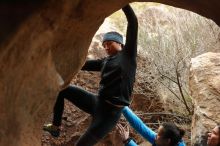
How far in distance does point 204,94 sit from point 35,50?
379cm

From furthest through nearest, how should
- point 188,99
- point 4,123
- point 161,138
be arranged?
point 188,99, point 161,138, point 4,123

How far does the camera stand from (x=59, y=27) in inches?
126

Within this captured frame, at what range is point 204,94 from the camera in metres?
6.37

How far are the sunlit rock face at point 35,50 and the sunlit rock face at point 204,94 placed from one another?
Result: 3028 millimetres

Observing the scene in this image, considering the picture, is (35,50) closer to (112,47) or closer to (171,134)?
(112,47)

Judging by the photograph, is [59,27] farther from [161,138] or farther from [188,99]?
[188,99]

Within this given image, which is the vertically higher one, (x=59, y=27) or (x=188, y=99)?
(x=59, y=27)

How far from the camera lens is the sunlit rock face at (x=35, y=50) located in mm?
2812

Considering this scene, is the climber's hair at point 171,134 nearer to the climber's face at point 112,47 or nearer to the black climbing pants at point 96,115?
the black climbing pants at point 96,115

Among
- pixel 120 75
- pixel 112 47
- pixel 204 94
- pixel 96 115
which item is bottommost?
pixel 204 94

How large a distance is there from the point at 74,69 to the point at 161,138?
1.00 m

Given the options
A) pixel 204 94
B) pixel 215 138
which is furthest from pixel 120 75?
pixel 204 94

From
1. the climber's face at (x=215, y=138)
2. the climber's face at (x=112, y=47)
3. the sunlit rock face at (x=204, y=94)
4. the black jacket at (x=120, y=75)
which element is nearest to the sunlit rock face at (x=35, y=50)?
the black jacket at (x=120, y=75)

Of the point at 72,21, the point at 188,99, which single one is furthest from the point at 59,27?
the point at 188,99
